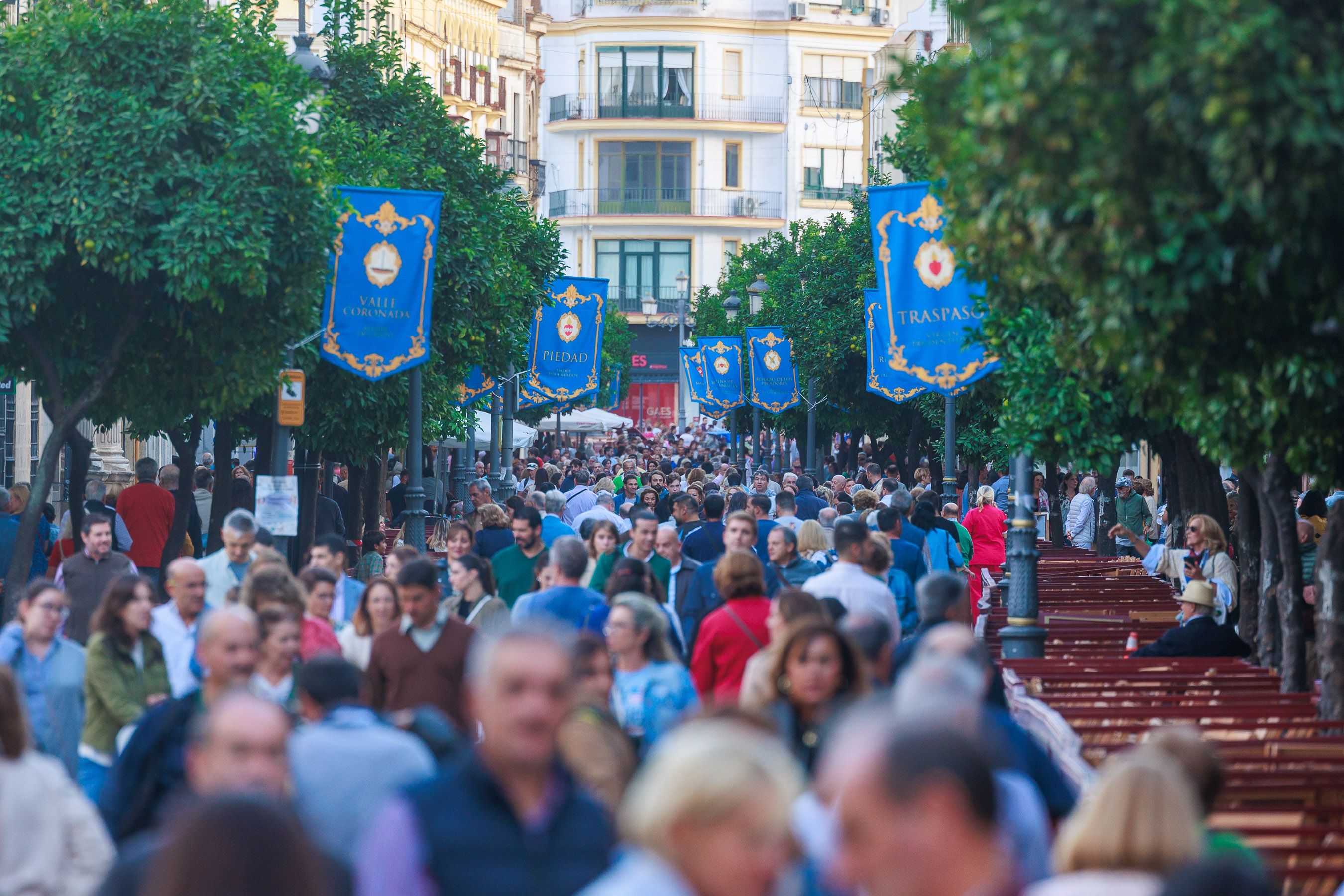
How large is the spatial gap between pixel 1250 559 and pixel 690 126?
66774mm

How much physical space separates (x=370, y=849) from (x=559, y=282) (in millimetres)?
26645

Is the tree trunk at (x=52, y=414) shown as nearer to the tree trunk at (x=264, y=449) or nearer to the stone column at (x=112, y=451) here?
the tree trunk at (x=264, y=449)

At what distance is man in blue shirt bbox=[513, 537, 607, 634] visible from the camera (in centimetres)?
984

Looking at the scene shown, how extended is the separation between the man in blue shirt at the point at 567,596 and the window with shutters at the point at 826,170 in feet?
239

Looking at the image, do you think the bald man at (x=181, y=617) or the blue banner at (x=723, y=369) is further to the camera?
the blue banner at (x=723, y=369)

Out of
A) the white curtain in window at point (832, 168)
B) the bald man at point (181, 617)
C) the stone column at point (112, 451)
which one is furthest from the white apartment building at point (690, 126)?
the bald man at point (181, 617)

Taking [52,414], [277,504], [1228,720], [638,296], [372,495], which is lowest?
[1228,720]

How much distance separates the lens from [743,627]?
8953mm

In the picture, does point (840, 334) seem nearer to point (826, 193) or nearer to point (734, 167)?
point (734, 167)

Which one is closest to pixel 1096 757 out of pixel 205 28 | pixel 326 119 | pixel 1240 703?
pixel 1240 703

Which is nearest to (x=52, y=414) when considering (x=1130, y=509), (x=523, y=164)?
(x=1130, y=509)

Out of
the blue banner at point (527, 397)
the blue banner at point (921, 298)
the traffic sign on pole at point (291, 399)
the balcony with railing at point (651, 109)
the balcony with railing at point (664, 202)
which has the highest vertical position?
the balcony with railing at point (651, 109)

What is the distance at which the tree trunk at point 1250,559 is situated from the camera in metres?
15.3

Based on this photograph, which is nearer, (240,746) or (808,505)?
(240,746)
